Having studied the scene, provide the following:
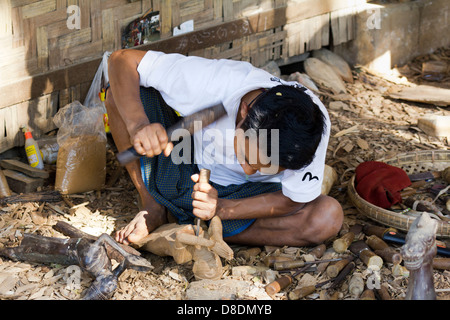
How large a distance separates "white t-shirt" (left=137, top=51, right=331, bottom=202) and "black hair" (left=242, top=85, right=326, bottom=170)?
0.67ft

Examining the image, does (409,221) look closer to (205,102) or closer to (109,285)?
(205,102)

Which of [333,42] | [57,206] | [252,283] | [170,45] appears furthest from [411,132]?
[57,206]

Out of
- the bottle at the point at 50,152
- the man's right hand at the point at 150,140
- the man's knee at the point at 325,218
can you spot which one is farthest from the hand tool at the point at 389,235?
the bottle at the point at 50,152

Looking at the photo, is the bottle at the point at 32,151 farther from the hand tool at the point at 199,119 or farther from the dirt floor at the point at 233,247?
the hand tool at the point at 199,119

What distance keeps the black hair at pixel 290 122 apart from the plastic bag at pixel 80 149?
1.48 meters

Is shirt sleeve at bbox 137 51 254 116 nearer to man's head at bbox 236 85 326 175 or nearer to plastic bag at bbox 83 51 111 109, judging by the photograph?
man's head at bbox 236 85 326 175

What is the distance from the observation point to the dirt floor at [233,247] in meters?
2.67

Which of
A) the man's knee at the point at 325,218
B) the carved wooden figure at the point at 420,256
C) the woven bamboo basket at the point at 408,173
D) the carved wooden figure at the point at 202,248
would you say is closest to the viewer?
the carved wooden figure at the point at 420,256

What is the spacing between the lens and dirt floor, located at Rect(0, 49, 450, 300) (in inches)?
105

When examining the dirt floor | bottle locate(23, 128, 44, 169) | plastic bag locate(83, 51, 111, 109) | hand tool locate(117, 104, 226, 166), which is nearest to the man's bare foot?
the dirt floor

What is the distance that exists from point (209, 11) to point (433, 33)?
262 centimetres

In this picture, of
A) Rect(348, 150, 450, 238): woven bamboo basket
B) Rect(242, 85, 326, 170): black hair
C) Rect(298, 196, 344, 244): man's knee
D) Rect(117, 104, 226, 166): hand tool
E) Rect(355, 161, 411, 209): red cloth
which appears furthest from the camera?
Rect(355, 161, 411, 209): red cloth

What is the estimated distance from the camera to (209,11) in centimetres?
440

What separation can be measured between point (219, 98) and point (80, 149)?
1.22m
